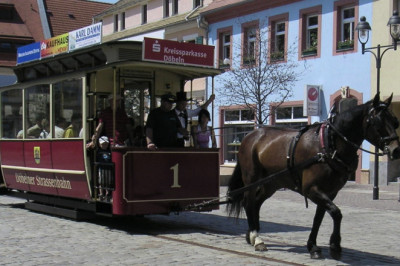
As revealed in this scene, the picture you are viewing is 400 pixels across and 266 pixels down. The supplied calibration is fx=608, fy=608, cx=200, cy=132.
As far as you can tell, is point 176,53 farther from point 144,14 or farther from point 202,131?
point 144,14

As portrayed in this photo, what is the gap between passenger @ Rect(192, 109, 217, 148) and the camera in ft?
33.1

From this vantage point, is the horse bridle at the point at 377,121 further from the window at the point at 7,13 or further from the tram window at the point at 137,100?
the window at the point at 7,13

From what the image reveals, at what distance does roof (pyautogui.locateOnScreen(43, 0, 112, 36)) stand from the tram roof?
3614 centimetres

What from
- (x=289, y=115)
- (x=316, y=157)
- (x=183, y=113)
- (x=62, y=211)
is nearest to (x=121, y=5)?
(x=289, y=115)

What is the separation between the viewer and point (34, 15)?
45.5 metres

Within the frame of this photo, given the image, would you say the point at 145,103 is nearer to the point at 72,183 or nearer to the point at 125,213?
the point at 72,183

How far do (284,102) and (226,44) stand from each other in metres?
5.10

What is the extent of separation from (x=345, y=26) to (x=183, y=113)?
13952 millimetres

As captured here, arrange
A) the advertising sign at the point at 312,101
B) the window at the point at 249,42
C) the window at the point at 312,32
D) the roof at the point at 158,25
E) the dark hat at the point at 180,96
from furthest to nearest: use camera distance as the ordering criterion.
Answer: the roof at the point at 158,25 → the window at the point at 312,32 → the window at the point at 249,42 → the advertising sign at the point at 312,101 → the dark hat at the point at 180,96

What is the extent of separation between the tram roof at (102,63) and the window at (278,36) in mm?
13893

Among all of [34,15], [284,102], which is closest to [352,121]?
[284,102]

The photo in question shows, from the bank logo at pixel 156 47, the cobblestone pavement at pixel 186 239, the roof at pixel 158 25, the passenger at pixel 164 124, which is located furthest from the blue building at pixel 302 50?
the bank logo at pixel 156 47

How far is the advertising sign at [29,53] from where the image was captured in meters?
A: 12.0

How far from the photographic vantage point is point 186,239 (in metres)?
8.81
